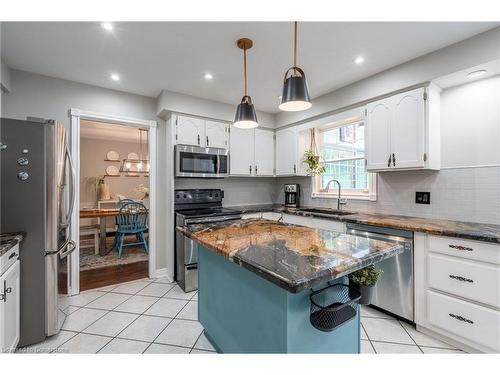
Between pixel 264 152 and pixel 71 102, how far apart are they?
2.67 meters

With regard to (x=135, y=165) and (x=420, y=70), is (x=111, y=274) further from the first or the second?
(x=420, y=70)

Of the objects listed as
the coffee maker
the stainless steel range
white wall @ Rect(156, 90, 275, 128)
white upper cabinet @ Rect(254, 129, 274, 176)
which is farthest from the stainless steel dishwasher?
white wall @ Rect(156, 90, 275, 128)

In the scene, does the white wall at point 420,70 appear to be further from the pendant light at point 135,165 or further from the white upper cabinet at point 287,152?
the pendant light at point 135,165

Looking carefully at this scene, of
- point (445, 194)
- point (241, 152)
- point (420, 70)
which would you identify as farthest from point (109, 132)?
point (445, 194)

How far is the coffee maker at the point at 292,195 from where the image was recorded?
3.93 metres

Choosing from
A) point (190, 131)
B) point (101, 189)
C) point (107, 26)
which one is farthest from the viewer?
point (101, 189)

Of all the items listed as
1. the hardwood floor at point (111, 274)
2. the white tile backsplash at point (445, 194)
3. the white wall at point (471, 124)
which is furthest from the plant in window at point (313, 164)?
the hardwood floor at point (111, 274)

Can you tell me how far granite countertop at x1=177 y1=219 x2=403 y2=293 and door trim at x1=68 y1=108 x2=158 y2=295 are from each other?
1859mm

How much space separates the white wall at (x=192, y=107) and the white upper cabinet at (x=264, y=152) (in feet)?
1.95

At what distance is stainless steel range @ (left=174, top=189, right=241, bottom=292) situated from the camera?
295 cm

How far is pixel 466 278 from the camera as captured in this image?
5.90 ft

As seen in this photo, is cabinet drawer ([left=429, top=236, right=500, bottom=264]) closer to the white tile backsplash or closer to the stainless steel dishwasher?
the stainless steel dishwasher

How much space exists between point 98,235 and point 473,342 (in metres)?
5.26

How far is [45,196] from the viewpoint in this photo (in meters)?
1.91
